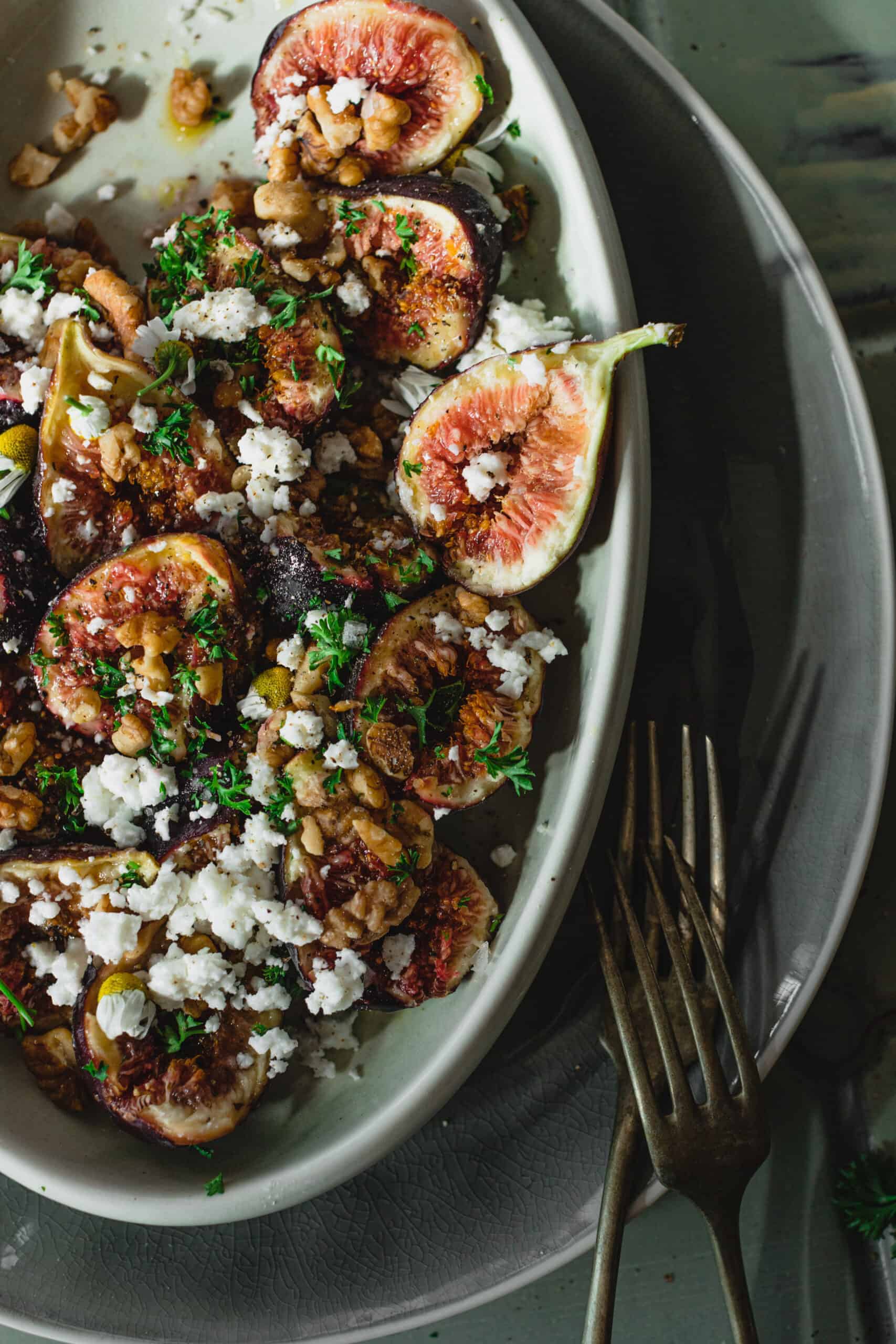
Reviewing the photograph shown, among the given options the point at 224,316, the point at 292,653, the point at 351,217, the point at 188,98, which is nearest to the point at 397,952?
the point at 292,653

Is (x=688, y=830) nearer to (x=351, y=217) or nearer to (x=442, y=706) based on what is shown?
(x=442, y=706)

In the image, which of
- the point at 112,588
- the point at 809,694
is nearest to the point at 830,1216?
the point at 809,694

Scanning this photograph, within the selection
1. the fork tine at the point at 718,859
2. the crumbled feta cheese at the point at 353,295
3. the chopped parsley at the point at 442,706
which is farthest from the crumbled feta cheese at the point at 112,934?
the crumbled feta cheese at the point at 353,295

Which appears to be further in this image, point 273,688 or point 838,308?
point 838,308

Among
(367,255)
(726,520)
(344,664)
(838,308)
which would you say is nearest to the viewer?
(344,664)

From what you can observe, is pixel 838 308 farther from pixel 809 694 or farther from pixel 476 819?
pixel 476 819

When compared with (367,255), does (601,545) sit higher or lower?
lower

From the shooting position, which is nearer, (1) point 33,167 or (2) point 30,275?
(2) point 30,275
